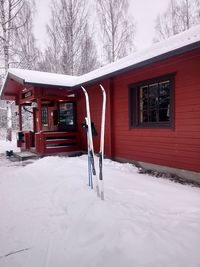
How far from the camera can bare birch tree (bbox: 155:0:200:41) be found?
681 inches

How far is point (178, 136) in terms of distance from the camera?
5785 mm

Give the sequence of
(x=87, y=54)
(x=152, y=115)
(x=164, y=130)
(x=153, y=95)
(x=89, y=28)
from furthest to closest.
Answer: (x=87, y=54), (x=89, y=28), (x=152, y=115), (x=153, y=95), (x=164, y=130)

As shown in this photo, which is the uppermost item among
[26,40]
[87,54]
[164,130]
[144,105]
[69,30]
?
[69,30]

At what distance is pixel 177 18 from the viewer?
18312mm

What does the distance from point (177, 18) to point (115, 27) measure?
4.59 metres

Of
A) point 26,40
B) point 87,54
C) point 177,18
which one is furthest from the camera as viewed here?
point 87,54

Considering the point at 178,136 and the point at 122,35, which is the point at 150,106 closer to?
the point at 178,136

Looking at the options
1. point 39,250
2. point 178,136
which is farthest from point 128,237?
point 178,136

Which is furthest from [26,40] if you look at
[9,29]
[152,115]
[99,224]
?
[99,224]

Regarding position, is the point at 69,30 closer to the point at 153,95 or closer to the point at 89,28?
the point at 89,28

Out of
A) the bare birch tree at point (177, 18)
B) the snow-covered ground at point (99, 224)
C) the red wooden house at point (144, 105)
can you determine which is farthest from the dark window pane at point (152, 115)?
the bare birch tree at point (177, 18)

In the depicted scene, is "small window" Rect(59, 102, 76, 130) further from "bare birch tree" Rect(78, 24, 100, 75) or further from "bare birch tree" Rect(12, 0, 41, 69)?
"bare birch tree" Rect(78, 24, 100, 75)

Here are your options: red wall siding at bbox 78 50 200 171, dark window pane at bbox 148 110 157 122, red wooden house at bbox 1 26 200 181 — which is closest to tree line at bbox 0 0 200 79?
red wooden house at bbox 1 26 200 181

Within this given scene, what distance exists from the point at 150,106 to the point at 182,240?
173 inches
